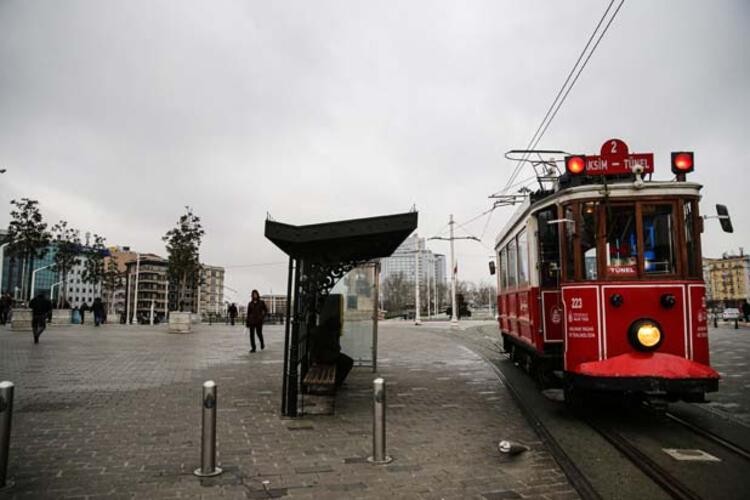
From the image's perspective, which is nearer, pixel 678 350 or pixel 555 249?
pixel 678 350

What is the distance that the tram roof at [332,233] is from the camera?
7.54m

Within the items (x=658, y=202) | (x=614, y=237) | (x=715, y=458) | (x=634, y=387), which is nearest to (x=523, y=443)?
(x=634, y=387)

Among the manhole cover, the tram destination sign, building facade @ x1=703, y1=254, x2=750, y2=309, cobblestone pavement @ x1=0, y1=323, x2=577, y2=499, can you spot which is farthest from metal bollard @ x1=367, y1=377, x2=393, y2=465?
building facade @ x1=703, y1=254, x2=750, y2=309

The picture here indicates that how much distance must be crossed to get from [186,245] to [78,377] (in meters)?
24.1

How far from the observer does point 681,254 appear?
7.37 metres

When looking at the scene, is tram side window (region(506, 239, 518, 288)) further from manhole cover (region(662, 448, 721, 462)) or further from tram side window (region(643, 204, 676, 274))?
manhole cover (region(662, 448, 721, 462))

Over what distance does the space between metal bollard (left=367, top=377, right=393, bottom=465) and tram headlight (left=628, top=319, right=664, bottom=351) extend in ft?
11.9

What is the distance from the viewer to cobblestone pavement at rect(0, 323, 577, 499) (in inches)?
190

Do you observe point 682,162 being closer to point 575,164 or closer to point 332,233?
point 575,164

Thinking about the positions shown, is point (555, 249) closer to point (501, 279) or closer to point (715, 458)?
point (715, 458)

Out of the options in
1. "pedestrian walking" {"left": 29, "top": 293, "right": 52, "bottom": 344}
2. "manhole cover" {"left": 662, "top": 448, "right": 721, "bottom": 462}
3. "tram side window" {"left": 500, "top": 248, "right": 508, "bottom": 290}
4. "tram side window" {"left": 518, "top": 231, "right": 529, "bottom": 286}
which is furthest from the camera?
"pedestrian walking" {"left": 29, "top": 293, "right": 52, "bottom": 344}

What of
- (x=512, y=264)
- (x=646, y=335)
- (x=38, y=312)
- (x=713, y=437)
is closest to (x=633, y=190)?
(x=646, y=335)

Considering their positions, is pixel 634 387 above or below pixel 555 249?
below

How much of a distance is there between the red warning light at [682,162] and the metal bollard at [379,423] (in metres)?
5.32
